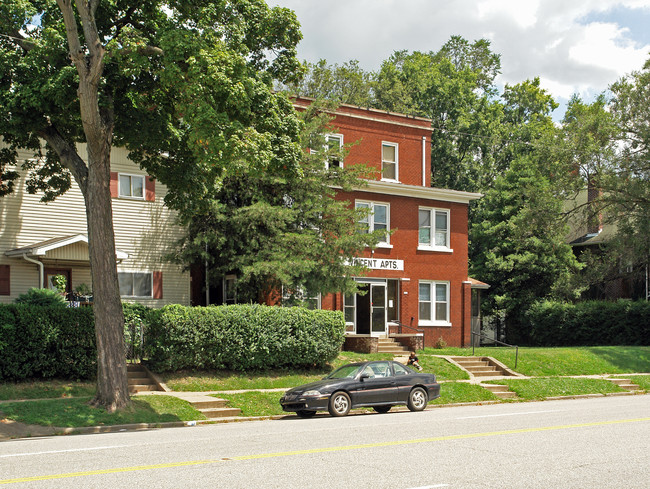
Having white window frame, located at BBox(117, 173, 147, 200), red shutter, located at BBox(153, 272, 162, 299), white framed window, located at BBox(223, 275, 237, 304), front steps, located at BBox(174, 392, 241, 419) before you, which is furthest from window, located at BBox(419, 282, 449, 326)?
front steps, located at BBox(174, 392, 241, 419)

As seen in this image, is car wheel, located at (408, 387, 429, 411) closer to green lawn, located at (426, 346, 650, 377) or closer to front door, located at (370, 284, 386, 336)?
green lawn, located at (426, 346, 650, 377)

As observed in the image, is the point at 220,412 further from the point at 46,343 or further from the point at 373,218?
the point at 373,218


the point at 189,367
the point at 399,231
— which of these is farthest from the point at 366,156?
the point at 189,367

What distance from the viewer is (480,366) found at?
2819cm

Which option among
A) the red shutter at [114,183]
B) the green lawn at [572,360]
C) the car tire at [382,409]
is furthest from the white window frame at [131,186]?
the car tire at [382,409]

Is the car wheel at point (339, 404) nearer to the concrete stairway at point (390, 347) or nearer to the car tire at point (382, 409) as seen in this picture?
the car tire at point (382, 409)

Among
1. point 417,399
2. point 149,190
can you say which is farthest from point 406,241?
point 417,399

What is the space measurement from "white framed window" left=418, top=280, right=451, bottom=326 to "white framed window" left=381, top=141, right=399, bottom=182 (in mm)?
5127

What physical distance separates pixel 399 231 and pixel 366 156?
148 inches

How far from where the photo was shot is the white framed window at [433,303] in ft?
113

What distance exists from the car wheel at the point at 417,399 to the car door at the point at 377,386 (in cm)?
62

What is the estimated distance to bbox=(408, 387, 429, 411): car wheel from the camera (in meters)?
19.3

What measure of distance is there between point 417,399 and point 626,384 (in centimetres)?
1181

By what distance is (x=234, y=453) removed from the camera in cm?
1066
